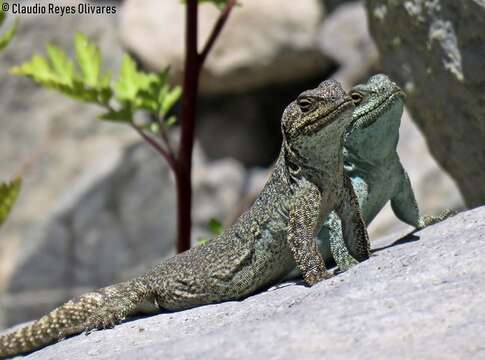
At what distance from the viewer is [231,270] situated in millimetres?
5672

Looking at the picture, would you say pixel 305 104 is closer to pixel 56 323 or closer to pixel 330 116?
pixel 330 116

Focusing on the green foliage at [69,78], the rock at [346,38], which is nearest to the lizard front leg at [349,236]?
the green foliage at [69,78]

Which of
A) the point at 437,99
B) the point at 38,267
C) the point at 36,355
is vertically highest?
the point at 437,99

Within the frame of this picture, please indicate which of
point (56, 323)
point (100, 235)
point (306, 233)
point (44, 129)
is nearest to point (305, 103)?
point (306, 233)

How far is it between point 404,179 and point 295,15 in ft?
24.0

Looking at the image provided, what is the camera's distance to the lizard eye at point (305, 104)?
5223 mm

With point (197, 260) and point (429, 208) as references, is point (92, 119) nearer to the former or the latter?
point (429, 208)

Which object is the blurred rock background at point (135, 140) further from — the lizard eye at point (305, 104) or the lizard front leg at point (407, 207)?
the lizard eye at point (305, 104)

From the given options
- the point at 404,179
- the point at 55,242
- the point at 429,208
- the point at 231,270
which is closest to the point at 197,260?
the point at 231,270

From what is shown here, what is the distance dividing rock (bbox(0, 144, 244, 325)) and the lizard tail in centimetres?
680

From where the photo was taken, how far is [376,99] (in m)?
5.95

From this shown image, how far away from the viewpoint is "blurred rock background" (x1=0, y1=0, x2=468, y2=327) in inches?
516

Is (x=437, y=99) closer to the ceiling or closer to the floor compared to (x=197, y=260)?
closer to the ceiling

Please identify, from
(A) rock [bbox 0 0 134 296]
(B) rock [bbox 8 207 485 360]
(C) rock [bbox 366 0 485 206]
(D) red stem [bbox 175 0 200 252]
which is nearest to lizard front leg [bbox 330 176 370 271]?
(B) rock [bbox 8 207 485 360]
